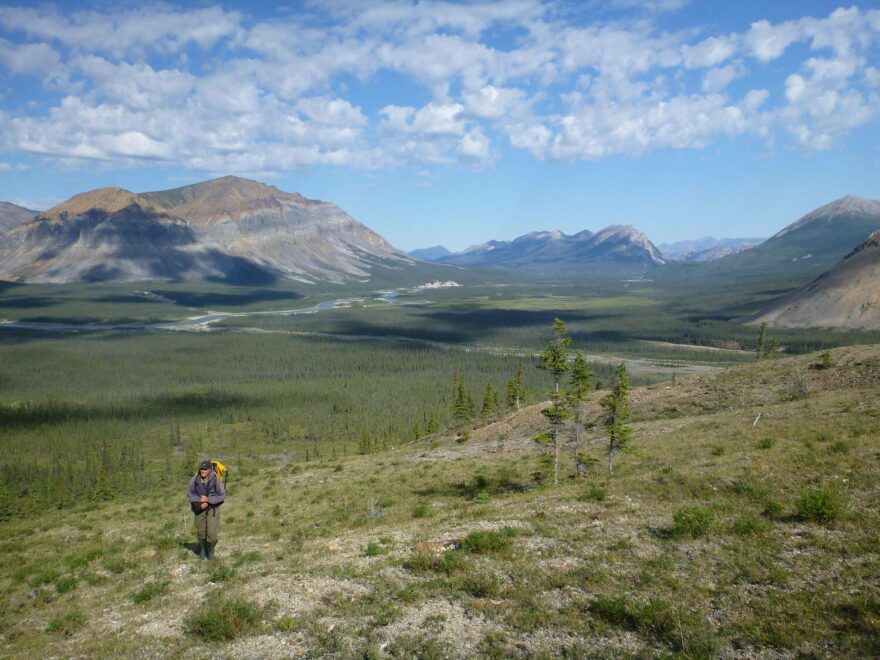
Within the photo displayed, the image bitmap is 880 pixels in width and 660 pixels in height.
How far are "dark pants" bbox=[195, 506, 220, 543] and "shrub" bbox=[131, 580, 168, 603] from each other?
7.22 feet

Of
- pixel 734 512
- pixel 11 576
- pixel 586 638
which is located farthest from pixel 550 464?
pixel 11 576

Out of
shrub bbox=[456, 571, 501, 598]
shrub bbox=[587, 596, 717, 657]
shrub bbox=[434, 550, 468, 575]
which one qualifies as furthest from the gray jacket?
shrub bbox=[587, 596, 717, 657]

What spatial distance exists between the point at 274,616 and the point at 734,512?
14.9 meters

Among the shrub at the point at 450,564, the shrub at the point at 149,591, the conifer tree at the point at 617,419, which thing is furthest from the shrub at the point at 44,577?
the conifer tree at the point at 617,419

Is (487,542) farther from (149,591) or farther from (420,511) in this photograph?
(149,591)

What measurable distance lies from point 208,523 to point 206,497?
1348 mm

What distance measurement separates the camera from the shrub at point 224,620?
13516mm

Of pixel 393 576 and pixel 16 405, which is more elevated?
pixel 393 576

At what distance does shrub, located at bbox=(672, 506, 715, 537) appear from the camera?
1639cm

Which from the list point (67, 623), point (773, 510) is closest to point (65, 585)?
point (67, 623)

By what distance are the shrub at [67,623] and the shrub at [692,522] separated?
18.3 metres

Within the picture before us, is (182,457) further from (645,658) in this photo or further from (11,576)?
(645,658)

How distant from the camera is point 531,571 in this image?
15406 millimetres

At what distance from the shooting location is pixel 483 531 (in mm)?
18266
